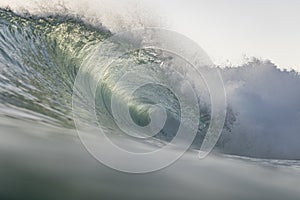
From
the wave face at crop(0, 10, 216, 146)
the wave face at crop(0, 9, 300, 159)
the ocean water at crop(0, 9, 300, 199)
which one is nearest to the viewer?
the ocean water at crop(0, 9, 300, 199)

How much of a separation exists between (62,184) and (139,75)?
1221cm

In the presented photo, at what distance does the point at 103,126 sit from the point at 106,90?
5391 mm

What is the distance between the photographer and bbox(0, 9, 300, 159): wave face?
26.0 ft

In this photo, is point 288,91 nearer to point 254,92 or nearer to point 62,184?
point 254,92

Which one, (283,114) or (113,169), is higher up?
(283,114)

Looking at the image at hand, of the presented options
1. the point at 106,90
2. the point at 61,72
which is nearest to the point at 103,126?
the point at 61,72

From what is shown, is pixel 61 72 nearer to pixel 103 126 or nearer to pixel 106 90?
pixel 106 90

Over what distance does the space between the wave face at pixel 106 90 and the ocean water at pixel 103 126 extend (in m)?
0.04

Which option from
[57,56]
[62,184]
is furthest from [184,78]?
[62,184]

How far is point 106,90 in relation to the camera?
42.5 ft

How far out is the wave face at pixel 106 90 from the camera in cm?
794

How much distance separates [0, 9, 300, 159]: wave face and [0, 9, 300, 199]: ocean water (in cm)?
4

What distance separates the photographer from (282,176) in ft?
20.7

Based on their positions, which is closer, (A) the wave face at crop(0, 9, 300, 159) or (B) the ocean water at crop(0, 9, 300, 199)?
(B) the ocean water at crop(0, 9, 300, 199)
